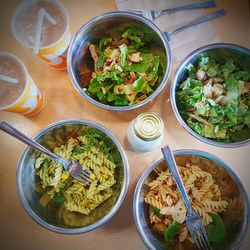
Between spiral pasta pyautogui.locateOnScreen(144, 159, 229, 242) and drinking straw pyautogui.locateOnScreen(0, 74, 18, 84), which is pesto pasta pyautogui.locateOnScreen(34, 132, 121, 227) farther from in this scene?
drinking straw pyautogui.locateOnScreen(0, 74, 18, 84)

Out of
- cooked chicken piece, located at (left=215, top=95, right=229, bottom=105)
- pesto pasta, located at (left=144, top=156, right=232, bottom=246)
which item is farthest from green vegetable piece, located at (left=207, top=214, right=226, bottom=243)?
cooked chicken piece, located at (left=215, top=95, right=229, bottom=105)

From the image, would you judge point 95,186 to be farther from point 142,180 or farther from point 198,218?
point 198,218

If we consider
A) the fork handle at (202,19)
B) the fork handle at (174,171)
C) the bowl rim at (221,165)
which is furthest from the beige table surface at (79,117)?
the fork handle at (174,171)

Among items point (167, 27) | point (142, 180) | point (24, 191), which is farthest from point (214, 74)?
point (24, 191)

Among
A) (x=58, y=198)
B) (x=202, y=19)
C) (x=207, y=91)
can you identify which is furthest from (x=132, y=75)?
(x=58, y=198)

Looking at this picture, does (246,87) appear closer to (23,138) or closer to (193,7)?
(193,7)

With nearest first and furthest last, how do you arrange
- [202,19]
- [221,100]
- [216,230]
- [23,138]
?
[23,138]
[216,230]
[221,100]
[202,19]

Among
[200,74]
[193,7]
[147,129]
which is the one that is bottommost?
[147,129]
